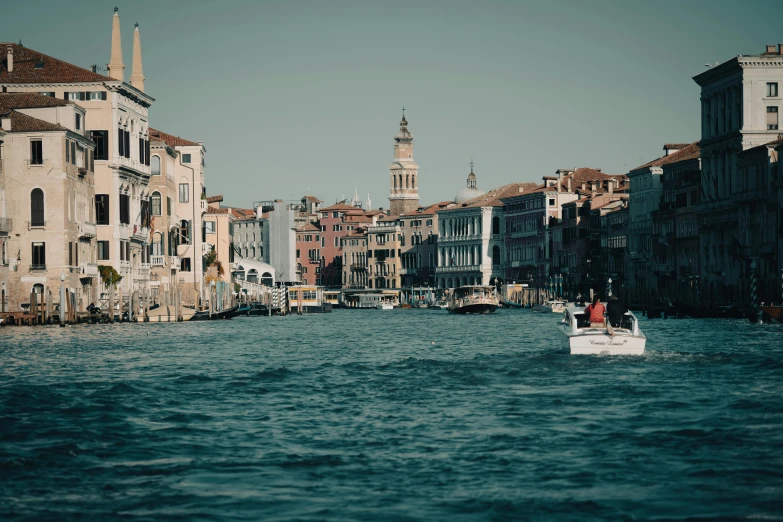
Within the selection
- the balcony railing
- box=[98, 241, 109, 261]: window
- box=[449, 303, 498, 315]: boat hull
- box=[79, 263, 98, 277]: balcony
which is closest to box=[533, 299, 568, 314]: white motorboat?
box=[449, 303, 498, 315]: boat hull

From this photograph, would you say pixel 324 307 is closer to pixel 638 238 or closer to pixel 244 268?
pixel 244 268

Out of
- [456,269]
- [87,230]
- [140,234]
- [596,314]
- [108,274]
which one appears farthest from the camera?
[456,269]

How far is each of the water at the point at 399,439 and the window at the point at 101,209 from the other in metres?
32.5

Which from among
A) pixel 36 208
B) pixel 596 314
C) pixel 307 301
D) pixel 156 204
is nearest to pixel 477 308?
pixel 156 204

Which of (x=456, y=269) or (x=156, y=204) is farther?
(x=456, y=269)

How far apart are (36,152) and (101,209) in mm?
8733

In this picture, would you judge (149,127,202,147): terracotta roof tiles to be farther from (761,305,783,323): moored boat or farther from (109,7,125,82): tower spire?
(761,305,783,323): moored boat

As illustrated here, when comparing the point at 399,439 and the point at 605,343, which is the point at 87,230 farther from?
the point at 399,439

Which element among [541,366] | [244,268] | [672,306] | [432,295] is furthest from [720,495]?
[432,295]

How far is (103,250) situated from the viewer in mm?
63875

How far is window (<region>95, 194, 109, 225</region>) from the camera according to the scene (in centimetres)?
6438

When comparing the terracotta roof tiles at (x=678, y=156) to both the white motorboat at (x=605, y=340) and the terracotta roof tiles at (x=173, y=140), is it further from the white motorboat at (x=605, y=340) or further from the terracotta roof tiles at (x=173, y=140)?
the white motorboat at (x=605, y=340)

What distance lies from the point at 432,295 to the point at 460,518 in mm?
129349

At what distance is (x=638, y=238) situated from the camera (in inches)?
4119
